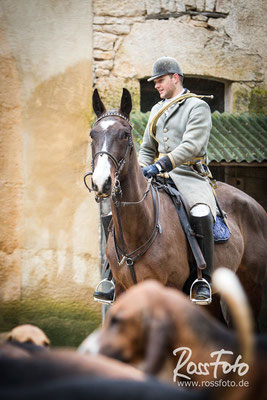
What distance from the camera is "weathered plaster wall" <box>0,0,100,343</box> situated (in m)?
8.39

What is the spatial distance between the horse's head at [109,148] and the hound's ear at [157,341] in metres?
2.48

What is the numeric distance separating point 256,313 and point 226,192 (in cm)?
151

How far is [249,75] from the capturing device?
9.13m

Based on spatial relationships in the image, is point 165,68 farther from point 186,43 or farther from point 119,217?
point 186,43

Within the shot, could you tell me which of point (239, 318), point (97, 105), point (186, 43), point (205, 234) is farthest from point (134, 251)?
point (186, 43)

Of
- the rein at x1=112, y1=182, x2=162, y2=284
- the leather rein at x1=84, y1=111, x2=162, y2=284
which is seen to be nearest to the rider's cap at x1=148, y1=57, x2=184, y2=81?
the leather rein at x1=84, y1=111, x2=162, y2=284

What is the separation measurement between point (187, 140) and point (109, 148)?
1.15 meters

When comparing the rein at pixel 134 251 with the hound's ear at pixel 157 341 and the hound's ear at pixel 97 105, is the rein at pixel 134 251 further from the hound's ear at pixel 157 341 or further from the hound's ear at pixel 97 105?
the hound's ear at pixel 157 341

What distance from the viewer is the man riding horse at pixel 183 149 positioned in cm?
532

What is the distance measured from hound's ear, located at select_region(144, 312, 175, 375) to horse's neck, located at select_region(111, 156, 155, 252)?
2.96m

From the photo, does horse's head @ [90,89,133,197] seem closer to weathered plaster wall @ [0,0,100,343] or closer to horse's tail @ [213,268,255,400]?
horse's tail @ [213,268,255,400]

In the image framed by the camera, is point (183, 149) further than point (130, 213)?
Yes

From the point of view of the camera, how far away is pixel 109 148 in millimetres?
4598

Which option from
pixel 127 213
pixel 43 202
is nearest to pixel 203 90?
pixel 43 202
